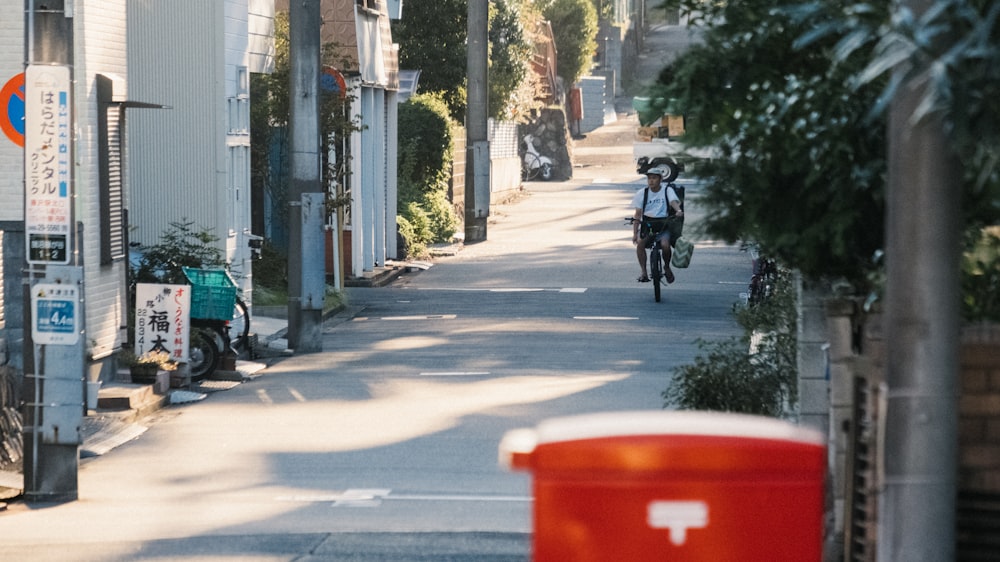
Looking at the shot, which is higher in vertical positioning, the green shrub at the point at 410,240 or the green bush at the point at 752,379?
the green shrub at the point at 410,240

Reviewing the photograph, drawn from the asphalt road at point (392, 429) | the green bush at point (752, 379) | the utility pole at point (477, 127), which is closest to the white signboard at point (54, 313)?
the asphalt road at point (392, 429)

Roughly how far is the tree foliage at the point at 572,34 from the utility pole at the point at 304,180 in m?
45.6

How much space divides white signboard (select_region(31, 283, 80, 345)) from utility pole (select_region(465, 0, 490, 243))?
22.8 m

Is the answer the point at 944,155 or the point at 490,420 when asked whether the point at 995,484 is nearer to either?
the point at 944,155

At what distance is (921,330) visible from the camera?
16.1 ft

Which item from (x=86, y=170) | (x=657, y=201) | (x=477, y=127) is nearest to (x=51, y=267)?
(x=86, y=170)

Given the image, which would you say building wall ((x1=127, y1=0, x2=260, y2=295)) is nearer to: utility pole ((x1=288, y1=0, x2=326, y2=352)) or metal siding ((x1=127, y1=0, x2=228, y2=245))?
metal siding ((x1=127, y1=0, x2=228, y2=245))

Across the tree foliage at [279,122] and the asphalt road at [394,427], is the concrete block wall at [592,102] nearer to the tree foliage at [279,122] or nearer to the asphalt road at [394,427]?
the asphalt road at [394,427]

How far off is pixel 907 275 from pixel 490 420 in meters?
8.54

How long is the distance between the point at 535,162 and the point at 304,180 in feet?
124

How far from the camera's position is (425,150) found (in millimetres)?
32688

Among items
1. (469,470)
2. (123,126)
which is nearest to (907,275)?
(469,470)

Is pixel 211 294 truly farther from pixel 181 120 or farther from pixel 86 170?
pixel 181 120

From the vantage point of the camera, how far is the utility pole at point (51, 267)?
10.3 meters
